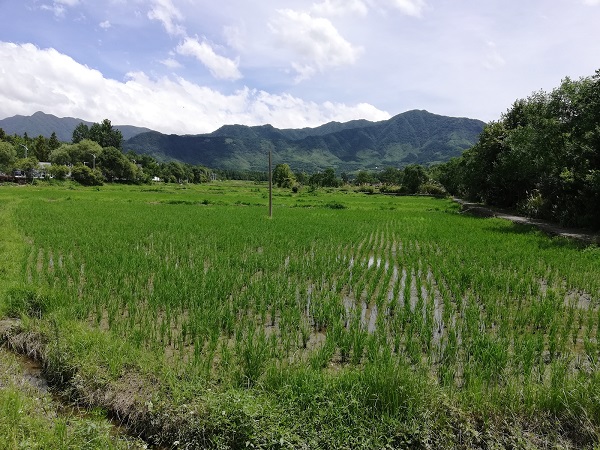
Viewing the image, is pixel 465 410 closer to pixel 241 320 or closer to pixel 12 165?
pixel 241 320

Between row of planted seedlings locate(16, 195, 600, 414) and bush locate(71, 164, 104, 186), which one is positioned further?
bush locate(71, 164, 104, 186)

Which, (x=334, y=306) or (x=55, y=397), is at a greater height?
(x=334, y=306)

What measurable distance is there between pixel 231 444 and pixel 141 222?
16.1m

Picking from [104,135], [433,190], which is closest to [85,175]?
[104,135]

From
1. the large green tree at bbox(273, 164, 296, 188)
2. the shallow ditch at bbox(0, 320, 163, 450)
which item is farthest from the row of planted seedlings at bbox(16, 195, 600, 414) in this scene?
the large green tree at bbox(273, 164, 296, 188)

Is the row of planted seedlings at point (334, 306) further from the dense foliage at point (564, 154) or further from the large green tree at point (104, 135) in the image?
the large green tree at point (104, 135)

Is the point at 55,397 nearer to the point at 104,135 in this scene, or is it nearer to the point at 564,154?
the point at 564,154

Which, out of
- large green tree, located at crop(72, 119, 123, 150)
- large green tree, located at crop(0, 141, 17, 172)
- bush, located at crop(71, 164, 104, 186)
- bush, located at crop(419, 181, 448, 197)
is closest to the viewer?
large green tree, located at crop(0, 141, 17, 172)

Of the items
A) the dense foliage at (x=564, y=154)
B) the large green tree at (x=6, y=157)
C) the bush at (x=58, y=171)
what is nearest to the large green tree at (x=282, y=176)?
the bush at (x=58, y=171)

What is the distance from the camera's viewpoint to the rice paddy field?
346 cm

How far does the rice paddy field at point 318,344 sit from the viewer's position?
3455 mm

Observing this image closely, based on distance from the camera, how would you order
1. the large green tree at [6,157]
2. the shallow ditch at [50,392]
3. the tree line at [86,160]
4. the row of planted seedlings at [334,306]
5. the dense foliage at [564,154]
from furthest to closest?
1. the tree line at [86,160]
2. the large green tree at [6,157]
3. the dense foliage at [564,154]
4. the row of planted seedlings at [334,306]
5. the shallow ditch at [50,392]

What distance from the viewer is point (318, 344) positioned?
5.32m

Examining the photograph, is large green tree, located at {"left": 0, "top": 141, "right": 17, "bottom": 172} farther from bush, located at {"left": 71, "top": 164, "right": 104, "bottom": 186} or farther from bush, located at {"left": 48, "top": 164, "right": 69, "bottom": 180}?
bush, located at {"left": 71, "top": 164, "right": 104, "bottom": 186}
